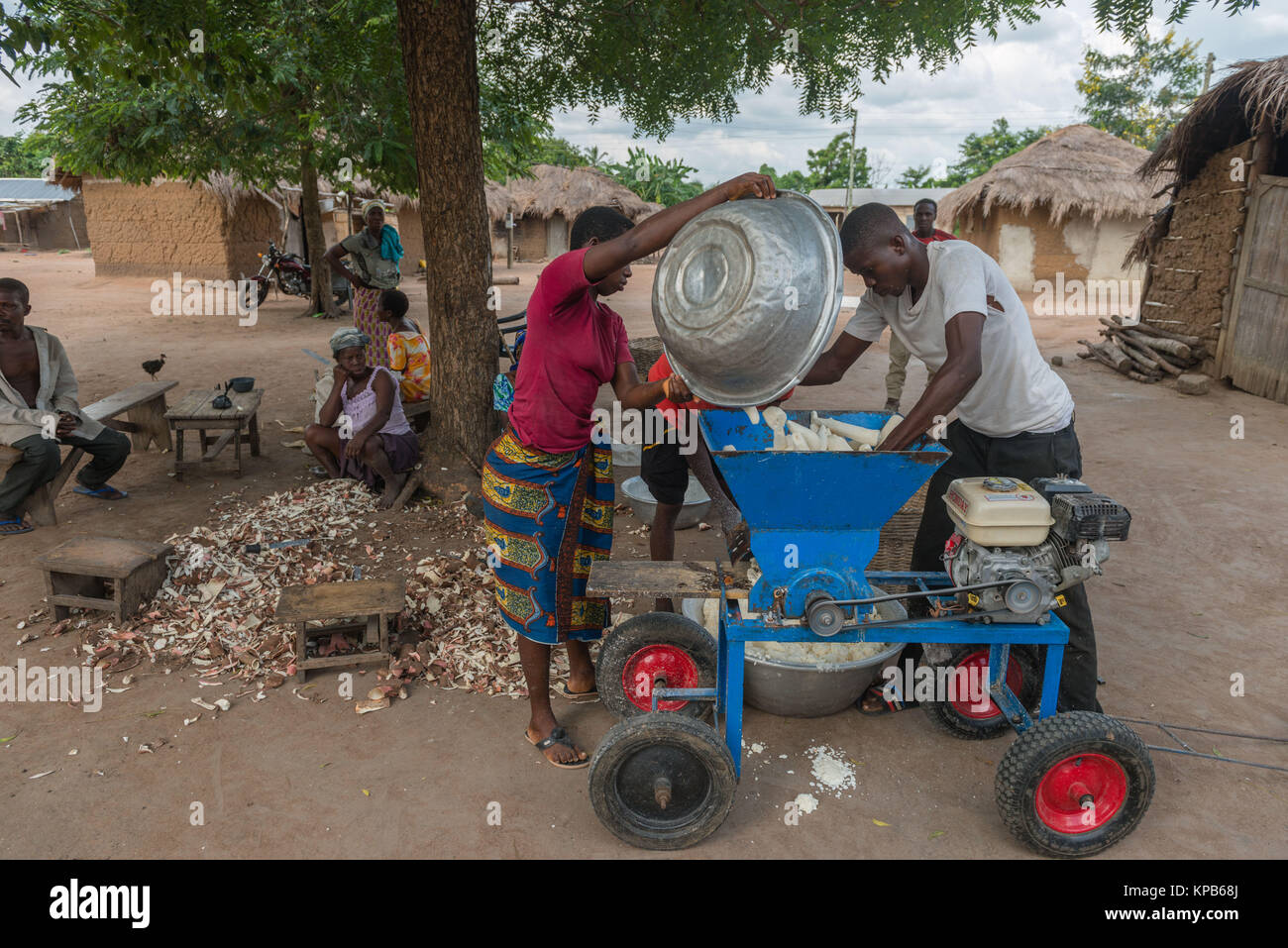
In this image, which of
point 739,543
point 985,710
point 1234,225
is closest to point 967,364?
point 739,543

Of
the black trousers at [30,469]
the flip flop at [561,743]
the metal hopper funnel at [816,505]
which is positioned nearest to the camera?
the metal hopper funnel at [816,505]

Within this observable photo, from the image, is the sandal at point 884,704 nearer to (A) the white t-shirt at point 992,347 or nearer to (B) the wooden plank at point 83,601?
(A) the white t-shirt at point 992,347

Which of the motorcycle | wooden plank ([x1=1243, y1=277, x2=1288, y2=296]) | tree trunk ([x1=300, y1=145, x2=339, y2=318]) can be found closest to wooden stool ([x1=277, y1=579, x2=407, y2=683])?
wooden plank ([x1=1243, y1=277, x2=1288, y2=296])

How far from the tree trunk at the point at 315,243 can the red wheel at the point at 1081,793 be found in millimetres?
12513

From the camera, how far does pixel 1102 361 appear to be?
36.0 ft

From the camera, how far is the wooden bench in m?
5.06

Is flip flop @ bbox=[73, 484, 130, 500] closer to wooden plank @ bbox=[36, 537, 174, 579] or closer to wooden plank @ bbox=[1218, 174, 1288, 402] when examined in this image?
wooden plank @ bbox=[36, 537, 174, 579]

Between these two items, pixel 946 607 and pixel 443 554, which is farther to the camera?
pixel 443 554

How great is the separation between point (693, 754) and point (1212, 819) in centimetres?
174

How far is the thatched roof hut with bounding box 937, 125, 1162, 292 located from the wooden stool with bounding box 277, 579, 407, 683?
17.4 metres

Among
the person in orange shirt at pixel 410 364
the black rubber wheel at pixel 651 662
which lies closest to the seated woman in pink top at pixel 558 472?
the black rubber wheel at pixel 651 662

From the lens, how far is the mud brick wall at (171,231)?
54.5ft

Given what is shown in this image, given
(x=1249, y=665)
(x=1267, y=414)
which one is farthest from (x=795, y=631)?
(x=1267, y=414)
